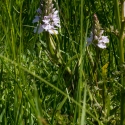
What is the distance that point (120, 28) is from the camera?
1106 mm

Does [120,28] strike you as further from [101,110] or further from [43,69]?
[43,69]

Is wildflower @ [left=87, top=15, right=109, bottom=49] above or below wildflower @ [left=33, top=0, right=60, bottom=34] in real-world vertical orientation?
below

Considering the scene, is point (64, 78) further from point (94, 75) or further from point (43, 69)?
point (43, 69)

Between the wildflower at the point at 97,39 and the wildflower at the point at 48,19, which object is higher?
the wildflower at the point at 48,19

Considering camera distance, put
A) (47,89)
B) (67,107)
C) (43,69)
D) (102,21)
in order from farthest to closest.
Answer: (102,21)
(43,69)
(47,89)
(67,107)

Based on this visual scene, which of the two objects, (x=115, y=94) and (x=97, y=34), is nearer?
(x=97, y=34)

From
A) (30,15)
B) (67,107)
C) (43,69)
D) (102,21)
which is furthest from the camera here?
(30,15)

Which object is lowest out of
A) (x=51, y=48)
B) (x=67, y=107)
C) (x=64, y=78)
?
(x=67, y=107)

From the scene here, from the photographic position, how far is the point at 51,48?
55.3 inches

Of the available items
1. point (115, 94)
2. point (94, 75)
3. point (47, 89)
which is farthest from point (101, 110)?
point (47, 89)

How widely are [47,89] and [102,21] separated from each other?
0.67 m

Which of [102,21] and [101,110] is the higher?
[102,21]

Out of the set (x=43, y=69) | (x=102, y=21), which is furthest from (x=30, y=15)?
(x=43, y=69)

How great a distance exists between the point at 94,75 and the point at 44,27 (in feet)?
0.75
